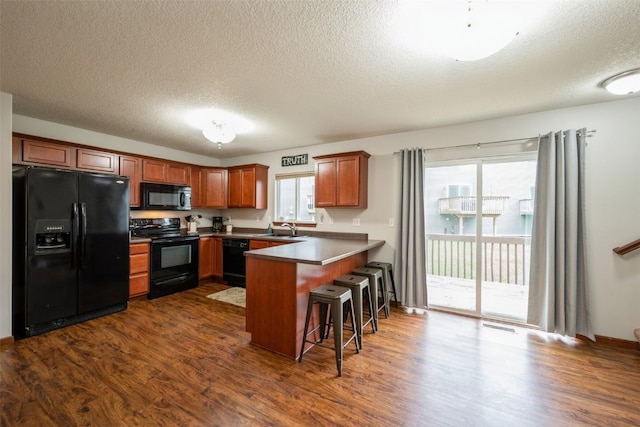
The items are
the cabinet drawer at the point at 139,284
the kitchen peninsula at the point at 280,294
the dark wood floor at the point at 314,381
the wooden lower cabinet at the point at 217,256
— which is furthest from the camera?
the wooden lower cabinet at the point at 217,256

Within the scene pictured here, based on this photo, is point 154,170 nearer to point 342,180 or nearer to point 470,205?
point 342,180

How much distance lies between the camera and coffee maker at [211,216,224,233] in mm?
5566

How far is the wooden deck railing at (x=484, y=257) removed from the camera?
3.26 metres

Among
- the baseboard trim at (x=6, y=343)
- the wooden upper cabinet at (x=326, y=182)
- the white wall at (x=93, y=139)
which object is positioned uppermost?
the white wall at (x=93, y=139)

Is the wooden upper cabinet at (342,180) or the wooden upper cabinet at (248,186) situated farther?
the wooden upper cabinet at (248,186)

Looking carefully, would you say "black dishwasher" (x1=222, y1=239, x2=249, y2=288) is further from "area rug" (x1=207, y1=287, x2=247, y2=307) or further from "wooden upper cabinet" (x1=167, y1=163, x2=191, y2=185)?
"wooden upper cabinet" (x1=167, y1=163, x2=191, y2=185)

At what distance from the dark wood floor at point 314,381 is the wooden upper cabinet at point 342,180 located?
6.09ft

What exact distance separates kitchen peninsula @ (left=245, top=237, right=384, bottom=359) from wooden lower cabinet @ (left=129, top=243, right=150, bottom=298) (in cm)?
225

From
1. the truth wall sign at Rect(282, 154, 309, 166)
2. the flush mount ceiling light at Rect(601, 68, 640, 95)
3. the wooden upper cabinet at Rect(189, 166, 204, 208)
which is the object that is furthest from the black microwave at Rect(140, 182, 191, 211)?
the flush mount ceiling light at Rect(601, 68, 640, 95)

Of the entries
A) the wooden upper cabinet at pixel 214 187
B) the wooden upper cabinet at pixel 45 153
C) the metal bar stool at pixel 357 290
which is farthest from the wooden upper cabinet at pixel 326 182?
the wooden upper cabinet at pixel 45 153

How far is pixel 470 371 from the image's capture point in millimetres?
2186

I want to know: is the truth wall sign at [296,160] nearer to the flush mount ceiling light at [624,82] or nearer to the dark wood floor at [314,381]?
the dark wood floor at [314,381]

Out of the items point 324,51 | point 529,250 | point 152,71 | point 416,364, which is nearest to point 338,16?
point 324,51

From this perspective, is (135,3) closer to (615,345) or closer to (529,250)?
(529,250)
